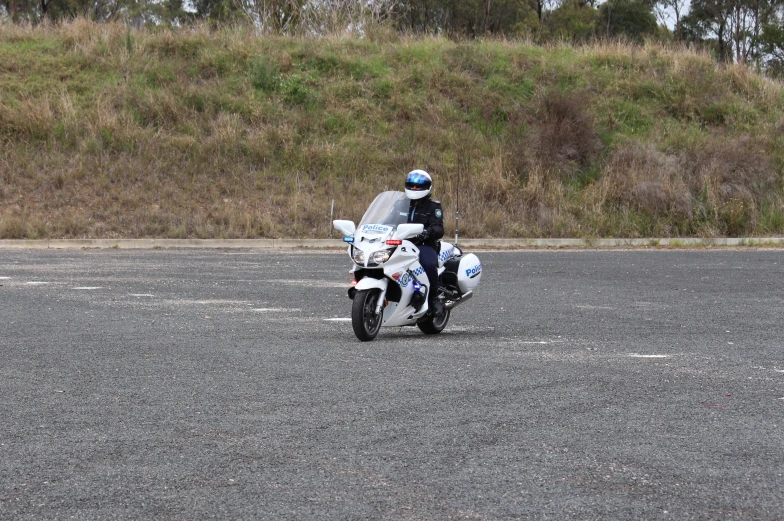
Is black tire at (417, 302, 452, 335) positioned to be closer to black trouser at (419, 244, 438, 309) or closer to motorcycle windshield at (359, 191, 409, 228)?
black trouser at (419, 244, 438, 309)

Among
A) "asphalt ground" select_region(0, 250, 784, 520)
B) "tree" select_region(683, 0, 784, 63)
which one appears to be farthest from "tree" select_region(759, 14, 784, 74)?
"asphalt ground" select_region(0, 250, 784, 520)

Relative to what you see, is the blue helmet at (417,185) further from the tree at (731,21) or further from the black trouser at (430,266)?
the tree at (731,21)

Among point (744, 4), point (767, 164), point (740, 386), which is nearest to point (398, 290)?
point (740, 386)

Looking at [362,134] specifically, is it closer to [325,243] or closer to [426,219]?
[325,243]

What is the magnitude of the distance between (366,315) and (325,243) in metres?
16.8

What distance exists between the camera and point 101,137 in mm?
32250

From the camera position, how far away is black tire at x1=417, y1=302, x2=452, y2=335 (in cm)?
1094

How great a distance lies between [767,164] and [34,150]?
23027 mm

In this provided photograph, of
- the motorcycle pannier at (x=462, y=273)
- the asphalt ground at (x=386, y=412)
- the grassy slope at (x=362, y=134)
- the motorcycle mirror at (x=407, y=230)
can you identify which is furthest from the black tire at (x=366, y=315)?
the grassy slope at (x=362, y=134)

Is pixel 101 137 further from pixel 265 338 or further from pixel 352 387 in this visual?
pixel 352 387

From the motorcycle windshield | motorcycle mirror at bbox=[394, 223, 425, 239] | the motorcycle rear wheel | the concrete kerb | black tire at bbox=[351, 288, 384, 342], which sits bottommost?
the concrete kerb

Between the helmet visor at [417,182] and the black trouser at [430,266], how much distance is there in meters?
0.64

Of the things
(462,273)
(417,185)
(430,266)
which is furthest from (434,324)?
(417,185)

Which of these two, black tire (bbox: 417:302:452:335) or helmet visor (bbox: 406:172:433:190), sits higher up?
helmet visor (bbox: 406:172:433:190)
